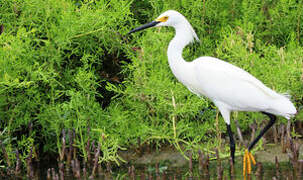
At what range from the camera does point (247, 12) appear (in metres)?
5.97

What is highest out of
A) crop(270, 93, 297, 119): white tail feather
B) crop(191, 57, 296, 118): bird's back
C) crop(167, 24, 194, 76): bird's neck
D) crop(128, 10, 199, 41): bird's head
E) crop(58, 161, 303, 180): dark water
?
crop(128, 10, 199, 41): bird's head

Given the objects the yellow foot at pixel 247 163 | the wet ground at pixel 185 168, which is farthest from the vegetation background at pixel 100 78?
the yellow foot at pixel 247 163

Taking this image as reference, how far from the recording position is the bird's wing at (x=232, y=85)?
203 inches

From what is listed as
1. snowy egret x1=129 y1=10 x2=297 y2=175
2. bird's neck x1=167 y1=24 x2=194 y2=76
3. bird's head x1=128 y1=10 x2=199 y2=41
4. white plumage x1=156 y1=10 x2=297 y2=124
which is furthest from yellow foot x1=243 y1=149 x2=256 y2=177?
bird's head x1=128 y1=10 x2=199 y2=41

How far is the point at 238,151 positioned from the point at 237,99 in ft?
2.57

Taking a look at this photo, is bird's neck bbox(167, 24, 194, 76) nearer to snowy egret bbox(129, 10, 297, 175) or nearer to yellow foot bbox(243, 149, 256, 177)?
snowy egret bbox(129, 10, 297, 175)

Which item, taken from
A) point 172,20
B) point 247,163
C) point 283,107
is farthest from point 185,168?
point 172,20

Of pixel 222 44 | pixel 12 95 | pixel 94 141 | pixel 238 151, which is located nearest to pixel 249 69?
pixel 222 44

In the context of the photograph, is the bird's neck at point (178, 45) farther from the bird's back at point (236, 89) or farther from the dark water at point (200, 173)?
the dark water at point (200, 173)

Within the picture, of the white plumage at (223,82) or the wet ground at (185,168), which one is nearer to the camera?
the wet ground at (185,168)

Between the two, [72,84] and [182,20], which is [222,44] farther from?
[72,84]

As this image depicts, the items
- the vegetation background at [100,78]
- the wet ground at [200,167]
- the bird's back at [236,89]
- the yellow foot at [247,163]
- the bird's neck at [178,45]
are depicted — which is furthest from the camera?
the vegetation background at [100,78]

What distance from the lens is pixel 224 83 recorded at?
5266mm

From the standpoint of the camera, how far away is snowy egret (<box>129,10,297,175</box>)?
514cm
